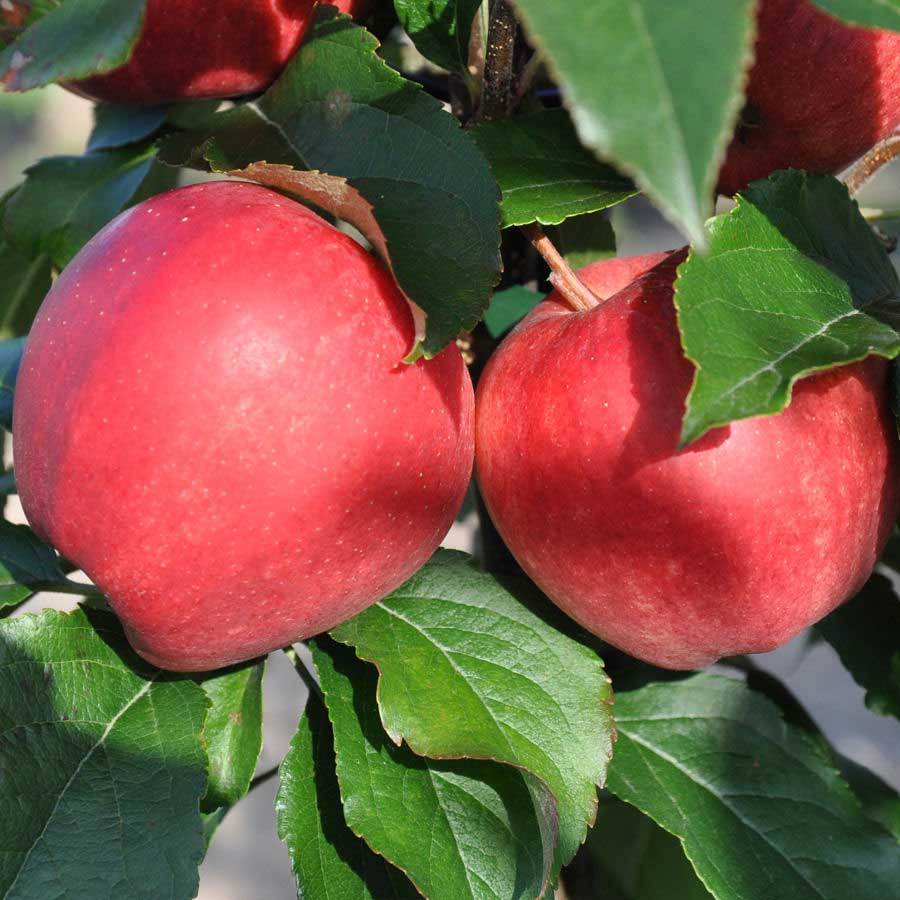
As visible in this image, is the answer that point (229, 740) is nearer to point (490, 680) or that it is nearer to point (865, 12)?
point (490, 680)

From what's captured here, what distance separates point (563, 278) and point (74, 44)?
0.84 feet

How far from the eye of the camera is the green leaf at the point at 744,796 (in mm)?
641

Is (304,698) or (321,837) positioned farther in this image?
(304,698)

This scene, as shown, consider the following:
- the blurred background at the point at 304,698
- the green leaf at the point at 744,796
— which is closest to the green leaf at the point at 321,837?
the green leaf at the point at 744,796

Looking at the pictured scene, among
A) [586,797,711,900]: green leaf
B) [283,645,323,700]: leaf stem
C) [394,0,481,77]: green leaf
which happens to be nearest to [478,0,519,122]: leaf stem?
[394,0,481,77]: green leaf

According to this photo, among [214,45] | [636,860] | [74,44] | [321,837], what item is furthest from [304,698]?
[74,44]

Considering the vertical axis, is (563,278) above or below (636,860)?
above

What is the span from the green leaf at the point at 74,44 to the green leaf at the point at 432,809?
322mm

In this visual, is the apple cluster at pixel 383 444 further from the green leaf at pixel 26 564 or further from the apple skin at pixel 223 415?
the green leaf at pixel 26 564

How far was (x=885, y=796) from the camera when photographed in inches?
32.2

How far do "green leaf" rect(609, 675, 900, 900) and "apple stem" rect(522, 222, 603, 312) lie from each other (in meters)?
0.29

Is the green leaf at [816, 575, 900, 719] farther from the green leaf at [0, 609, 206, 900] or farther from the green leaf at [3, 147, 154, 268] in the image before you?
the green leaf at [3, 147, 154, 268]

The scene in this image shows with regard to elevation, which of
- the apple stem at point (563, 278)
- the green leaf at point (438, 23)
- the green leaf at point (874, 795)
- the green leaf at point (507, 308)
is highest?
the green leaf at point (438, 23)

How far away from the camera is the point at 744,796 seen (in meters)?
0.67
